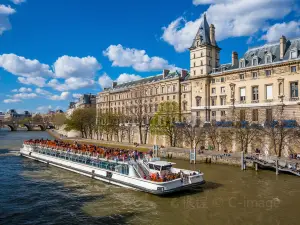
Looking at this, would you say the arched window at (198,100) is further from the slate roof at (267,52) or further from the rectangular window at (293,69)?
the rectangular window at (293,69)

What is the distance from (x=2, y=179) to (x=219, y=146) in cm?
3675

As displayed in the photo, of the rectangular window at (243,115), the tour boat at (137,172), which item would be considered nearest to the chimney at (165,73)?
the rectangular window at (243,115)

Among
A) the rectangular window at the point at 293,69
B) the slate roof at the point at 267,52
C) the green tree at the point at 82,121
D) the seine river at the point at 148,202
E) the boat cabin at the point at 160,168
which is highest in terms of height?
the slate roof at the point at 267,52

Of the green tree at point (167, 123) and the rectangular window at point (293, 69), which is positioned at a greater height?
the rectangular window at point (293, 69)

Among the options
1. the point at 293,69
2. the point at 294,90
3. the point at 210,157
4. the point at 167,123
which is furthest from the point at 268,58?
the point at 167,123

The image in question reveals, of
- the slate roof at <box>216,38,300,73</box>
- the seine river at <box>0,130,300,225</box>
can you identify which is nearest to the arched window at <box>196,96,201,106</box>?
the slate roof at <box>216,38,300,73</box>

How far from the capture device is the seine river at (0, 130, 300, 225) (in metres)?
20.2

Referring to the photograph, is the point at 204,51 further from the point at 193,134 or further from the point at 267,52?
the point at 193,134

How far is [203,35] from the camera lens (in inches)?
2470

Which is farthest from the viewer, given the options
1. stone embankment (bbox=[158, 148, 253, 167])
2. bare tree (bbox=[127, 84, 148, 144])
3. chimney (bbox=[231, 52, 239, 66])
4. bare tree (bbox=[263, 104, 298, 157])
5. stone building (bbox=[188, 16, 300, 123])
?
bare tree (bbox=[127, 84, 148, 144])

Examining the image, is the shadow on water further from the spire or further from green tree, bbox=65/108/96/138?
green tree, bbox=65/108/96/138

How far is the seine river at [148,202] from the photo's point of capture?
2016 centimetres

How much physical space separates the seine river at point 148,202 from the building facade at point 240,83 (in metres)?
20.4

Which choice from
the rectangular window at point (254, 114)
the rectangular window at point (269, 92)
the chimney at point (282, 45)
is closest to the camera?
the chimney at point (282, 45)
